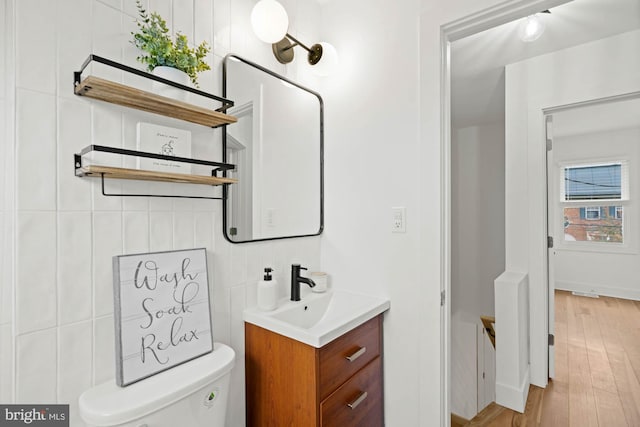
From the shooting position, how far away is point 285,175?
→ 1.59 m

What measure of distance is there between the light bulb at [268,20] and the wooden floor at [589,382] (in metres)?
2.46

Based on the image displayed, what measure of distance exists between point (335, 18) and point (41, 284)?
1.75m

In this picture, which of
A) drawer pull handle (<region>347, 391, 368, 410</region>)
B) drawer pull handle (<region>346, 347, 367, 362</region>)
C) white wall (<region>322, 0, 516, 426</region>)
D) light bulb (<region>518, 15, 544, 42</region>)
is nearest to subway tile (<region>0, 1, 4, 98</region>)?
white wall (<region>322, 0, 516, 426</region>)

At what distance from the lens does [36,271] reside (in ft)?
2.73

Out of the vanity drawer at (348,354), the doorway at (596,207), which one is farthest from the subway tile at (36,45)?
the doorway at (596,207)

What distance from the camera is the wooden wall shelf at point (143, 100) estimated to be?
85 cm

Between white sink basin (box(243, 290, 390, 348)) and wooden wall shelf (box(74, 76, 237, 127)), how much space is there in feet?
2.62

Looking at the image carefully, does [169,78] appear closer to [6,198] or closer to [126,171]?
[126,171]

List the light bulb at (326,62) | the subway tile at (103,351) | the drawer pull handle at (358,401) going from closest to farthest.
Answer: the subway tile at (103,351)
the drawer pull handle at (358,401)
the light bulb at (326,62)

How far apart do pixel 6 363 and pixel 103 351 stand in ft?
0.69

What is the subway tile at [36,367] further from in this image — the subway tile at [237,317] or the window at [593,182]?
the window at [593,182]

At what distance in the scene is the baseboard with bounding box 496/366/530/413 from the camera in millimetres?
2100


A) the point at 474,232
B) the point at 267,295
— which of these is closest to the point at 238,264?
the point at 267,295

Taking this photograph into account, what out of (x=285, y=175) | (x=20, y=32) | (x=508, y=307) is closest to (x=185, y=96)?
(x=20, y=32)
